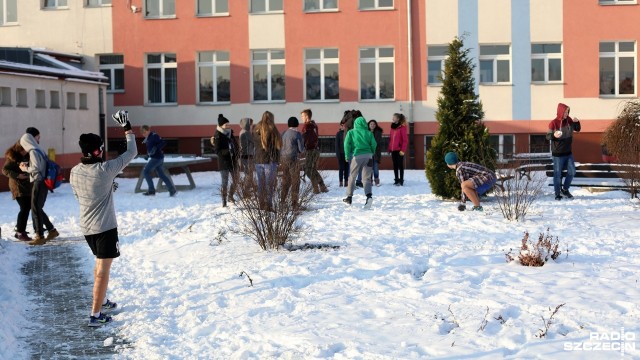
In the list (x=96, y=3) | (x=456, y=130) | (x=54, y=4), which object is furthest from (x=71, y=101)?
(x=456, y=130)

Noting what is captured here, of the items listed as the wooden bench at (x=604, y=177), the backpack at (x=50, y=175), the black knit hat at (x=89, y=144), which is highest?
the black knit hat at (x=89, y=144)

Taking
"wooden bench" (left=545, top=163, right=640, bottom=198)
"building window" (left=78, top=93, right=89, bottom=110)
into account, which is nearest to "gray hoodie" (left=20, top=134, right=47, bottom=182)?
"wooden bench" (left=545, top=163, right=640, bottom=198)

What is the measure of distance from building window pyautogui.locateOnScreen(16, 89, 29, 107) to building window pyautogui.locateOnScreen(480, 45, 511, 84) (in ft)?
44.3

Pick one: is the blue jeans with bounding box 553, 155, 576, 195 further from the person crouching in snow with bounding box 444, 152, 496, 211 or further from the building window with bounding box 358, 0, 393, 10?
the building window with bounding box 358, 0, 393, 10

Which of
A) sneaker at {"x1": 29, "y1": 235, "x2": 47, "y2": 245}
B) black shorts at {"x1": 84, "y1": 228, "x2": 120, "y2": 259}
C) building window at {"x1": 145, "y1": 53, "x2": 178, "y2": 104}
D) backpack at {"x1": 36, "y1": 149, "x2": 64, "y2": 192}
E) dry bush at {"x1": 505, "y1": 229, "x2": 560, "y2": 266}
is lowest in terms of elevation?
sneaker at {"x1": 29, "y1": 235, "x2": 47, "y2": 245}

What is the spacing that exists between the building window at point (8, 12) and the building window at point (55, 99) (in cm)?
807

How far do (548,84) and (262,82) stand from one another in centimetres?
889

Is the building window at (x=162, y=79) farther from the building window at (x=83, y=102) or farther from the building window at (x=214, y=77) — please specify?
the building window at (x=83, y=102)

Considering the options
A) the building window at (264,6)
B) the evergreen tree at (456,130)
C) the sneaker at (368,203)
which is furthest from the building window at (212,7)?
the sneaker at (368,203)

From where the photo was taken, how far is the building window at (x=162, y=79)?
29.6m

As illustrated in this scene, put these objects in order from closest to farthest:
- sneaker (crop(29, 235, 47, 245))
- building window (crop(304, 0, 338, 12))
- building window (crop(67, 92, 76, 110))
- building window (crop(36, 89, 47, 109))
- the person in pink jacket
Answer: sneaker (crop(29, 235, 47, 245)), the person in pink jacket, building window (crop(36, 89, 47, 109)), building window (crop(67, 92, 76, 110)), building window (crop(304, 0, 338, 12))

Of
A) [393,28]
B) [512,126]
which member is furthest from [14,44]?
[512,126]

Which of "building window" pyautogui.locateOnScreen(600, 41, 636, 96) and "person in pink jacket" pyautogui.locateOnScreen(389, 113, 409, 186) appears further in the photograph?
"building window" pyautogui.locateOnScreen(600, 41, 636, 96)

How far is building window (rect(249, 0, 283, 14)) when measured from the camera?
94.9ft
